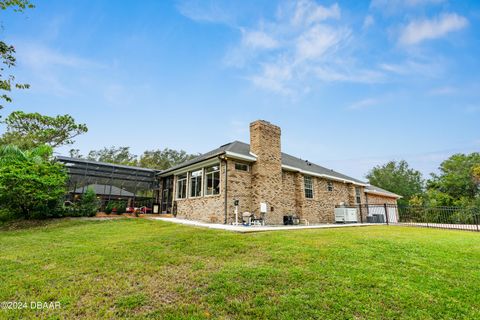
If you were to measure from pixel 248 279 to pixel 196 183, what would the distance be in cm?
1053

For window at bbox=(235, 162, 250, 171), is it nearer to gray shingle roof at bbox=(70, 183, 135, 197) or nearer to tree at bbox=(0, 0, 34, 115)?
tree at bbox=(0, 0, 34, 115)

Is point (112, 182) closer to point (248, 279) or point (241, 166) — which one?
point (241, 166)

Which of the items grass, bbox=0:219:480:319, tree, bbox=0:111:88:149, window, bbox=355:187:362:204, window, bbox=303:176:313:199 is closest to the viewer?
grass, bbox=0:219:480:319

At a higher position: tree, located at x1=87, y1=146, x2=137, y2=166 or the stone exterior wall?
tree, located at x1=87, y1=146, x2=137, y2=166

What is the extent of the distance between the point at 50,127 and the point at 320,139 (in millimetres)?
25836

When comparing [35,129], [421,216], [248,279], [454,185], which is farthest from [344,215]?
[35,129]

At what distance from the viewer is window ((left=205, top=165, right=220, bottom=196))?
12.5 m

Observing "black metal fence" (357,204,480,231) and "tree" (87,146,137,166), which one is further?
"tree" (87,146,137,166)

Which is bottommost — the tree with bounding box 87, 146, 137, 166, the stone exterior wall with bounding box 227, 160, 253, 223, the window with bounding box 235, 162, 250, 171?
the stone exterior wall with bounding box 227, 160, 253, 223

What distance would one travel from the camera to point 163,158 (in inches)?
1592

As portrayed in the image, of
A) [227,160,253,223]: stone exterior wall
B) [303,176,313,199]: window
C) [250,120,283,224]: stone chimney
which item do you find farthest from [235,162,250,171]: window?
[303,176,313,199]: window

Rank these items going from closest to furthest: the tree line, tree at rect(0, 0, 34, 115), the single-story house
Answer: tree at rect(0, 0, 34, 115) → the single-story house → the tree line

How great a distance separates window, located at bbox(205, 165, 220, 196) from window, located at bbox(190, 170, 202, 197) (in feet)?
2.39

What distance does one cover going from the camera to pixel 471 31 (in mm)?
10586
